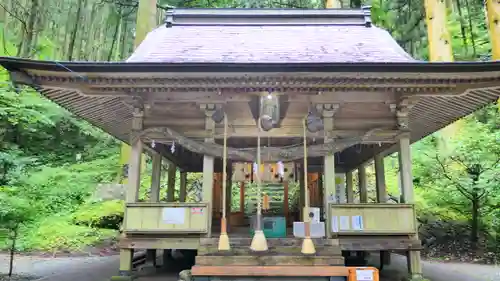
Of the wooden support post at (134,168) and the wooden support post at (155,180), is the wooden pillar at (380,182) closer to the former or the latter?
the wooden support post at (155,180)

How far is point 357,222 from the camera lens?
6281 millimetres

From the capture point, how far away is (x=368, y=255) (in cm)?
1037

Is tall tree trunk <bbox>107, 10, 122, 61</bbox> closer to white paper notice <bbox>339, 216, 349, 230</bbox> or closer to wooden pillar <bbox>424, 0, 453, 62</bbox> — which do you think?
wooden pillar <bbox>424, 0, 453, 62</bbox>

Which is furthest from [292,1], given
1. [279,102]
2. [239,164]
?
[279,102]

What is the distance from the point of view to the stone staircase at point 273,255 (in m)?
6.00

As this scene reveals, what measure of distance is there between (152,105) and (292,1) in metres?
17.0

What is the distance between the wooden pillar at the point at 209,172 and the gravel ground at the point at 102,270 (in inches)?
70.1

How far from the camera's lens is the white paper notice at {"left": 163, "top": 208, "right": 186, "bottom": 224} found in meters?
6.33

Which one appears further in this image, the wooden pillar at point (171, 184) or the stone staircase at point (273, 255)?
the wooden pillar at point (171, 184)

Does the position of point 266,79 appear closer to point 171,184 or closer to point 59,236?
point 171,184

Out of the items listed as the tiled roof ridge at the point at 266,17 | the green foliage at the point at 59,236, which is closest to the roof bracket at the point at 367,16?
the tiled roof ridge at the point at 266,17

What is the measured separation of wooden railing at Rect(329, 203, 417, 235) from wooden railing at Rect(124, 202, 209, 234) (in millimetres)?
2413

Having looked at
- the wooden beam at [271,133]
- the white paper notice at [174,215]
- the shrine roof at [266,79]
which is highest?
the shrine roof at [266,79]

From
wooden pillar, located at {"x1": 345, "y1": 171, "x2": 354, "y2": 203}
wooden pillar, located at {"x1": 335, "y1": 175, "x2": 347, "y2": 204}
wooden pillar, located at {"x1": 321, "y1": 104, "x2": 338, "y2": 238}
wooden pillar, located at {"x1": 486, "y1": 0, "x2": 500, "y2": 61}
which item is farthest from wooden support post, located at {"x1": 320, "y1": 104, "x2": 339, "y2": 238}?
wooden pillar, located at {"x1": 486, "y1": 0, "x2": 500, "y2": 61}
